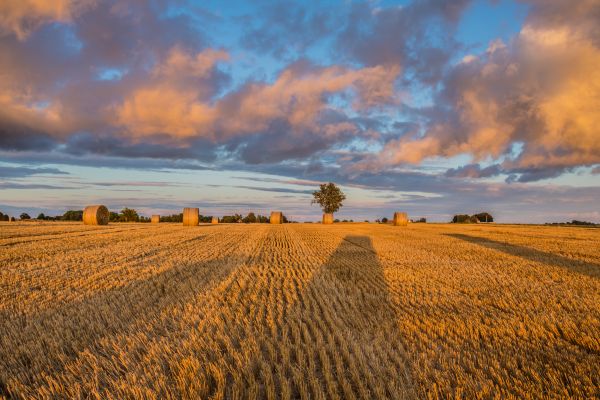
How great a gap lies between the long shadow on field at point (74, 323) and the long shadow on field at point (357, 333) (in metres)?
2.31

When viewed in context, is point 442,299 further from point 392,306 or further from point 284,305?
point 284,305

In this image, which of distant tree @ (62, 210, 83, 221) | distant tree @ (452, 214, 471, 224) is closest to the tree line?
distant tree @ (62, 210, 83, 221)

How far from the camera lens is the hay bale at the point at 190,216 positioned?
3934 cm

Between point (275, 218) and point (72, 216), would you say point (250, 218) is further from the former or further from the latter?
point (72, 216)

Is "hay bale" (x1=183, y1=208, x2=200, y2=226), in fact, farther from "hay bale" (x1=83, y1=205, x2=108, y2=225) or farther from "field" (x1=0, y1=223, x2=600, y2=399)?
"field" (x1=0, y1=223, x2=600, y2=399)

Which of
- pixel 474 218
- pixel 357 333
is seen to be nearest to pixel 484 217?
pixel 474 218

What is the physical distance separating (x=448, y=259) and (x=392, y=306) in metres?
7.27

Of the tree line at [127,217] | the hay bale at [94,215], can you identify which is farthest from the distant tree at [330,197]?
the hay bale at [94,215]

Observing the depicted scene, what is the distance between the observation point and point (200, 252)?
13.9 metres

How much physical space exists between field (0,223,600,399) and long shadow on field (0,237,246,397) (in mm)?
24

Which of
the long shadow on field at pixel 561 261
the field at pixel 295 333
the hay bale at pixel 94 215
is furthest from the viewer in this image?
the hay bale at pixel 94 215

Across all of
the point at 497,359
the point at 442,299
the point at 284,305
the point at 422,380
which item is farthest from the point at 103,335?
the point at 442,299

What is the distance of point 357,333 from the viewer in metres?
5.09

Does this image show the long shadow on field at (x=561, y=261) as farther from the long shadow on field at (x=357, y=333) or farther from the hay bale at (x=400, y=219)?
the hay bale at (x=400, y=219)
